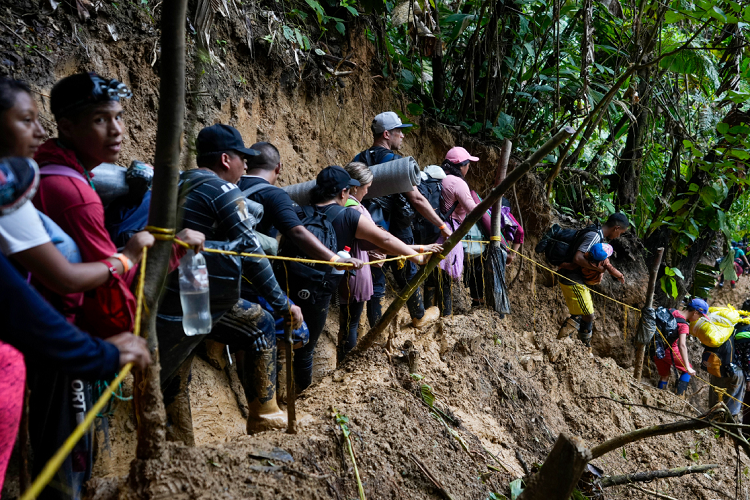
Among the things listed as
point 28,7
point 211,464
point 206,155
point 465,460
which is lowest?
point 465,460

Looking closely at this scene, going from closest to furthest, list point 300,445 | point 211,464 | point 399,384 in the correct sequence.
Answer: point 211,464, point 300,445, point 399,384

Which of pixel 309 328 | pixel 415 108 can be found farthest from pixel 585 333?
pixel 309 328

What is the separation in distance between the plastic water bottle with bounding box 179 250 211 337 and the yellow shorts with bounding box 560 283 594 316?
5.74 meters

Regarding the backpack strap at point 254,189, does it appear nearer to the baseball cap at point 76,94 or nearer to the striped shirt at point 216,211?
the striped shirt at point 216,211

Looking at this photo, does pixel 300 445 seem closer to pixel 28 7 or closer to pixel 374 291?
pixel 374 291

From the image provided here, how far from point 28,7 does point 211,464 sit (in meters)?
3.74

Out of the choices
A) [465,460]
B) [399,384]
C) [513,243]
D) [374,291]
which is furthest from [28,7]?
[513,243]

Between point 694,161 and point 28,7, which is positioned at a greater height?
point 28,7

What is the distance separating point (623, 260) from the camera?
9234 millimetres

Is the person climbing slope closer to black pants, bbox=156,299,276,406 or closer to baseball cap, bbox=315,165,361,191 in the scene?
baseball cap, bbox=315,165,361,191

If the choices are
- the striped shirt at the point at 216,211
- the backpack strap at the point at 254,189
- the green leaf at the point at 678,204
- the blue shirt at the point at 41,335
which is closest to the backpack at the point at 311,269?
the backpack strap at the point at 254,189

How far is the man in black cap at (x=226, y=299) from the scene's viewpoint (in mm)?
2697

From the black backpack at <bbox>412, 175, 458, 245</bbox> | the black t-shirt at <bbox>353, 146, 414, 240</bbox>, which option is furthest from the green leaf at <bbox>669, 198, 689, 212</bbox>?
the black t-shirt at <bbox>353, 146, 414, 240</bbox>

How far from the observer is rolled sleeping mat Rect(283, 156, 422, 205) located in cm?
461
